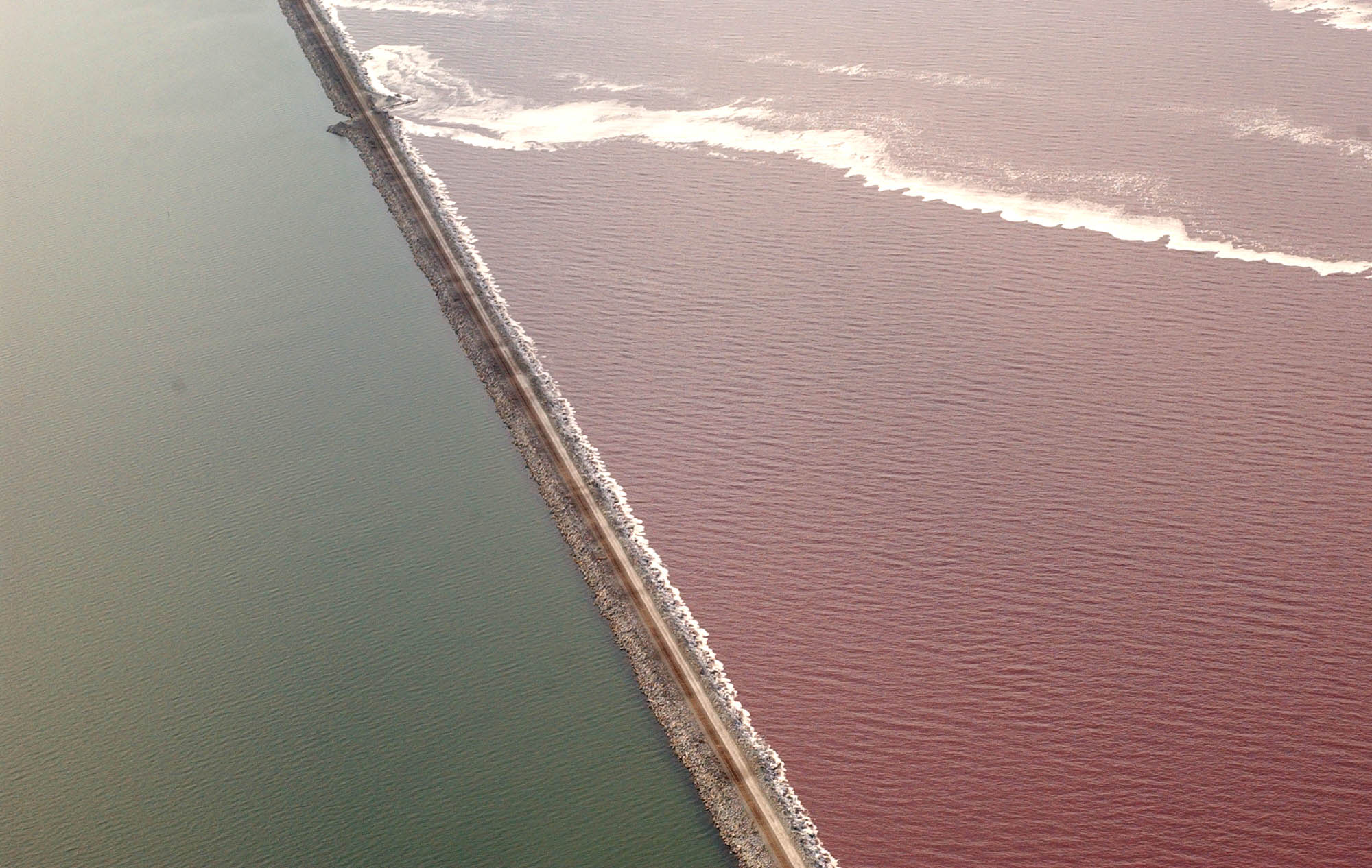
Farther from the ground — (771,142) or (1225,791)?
(771,142)

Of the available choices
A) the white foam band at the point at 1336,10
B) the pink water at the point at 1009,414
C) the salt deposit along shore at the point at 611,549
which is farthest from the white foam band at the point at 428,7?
the white foam band at the point at 1336,10

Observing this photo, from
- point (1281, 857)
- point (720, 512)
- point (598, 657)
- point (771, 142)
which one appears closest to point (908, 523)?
point (720, 512)

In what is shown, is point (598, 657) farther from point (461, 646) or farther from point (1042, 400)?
point (1042, 400)

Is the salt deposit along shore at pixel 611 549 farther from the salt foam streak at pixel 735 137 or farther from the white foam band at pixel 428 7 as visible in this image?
the white foam band at pixel 428 7

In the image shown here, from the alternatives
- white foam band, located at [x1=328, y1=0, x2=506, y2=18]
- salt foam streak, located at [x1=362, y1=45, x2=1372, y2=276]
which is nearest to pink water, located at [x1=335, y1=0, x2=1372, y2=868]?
salt foam streak, located at [x1=362, y1=45, x2=1372, y2=276]

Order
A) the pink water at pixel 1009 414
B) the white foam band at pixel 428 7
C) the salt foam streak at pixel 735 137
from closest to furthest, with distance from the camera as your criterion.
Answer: the pink water at pixel 1009 414, the salt foam streak at pixel 735 137, the white foam band at pixel 428 7

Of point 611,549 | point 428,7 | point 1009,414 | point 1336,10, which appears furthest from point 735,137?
point 1336,10
